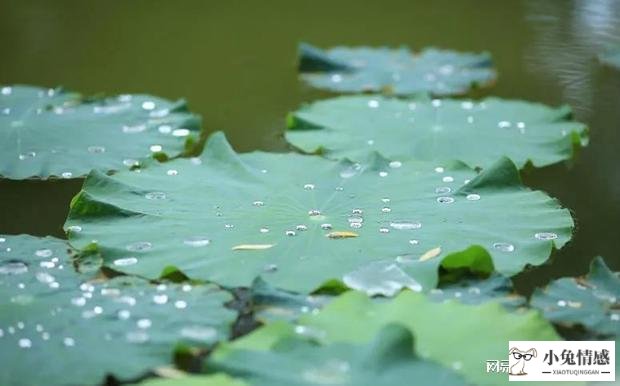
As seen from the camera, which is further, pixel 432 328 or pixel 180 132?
pixel 180 132

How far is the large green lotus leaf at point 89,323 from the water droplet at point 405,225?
1.21ft

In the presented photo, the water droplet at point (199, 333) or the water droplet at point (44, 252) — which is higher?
the water droplet at point (199, 333)

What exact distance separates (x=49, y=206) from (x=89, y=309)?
0.57 metres

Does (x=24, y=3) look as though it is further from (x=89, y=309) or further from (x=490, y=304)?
(x=490, y=304)

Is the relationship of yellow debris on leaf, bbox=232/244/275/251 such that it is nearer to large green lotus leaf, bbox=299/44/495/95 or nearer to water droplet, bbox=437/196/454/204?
water droplet, bbox=437/196/454/204

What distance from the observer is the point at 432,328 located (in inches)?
51.9

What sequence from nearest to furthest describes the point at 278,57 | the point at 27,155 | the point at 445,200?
the point at 445,200, the point at 27,155, the point at 278,57

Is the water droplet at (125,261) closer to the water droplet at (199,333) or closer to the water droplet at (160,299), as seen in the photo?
the water droplet at (160,299)

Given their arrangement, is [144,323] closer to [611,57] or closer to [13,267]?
[13,267]

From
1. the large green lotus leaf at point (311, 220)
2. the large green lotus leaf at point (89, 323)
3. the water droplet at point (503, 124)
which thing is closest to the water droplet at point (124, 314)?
the large green lotus leaf at point (89, 323)

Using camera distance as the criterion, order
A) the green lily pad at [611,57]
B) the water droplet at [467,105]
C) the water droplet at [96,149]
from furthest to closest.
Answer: the green lily pad at [611,57]
the water droplet at [467,105]
the water droplet at [96,149]

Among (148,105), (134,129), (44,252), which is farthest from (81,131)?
(44,252)

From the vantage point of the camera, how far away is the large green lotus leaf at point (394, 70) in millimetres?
2734

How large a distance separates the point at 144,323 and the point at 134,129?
94 cm
